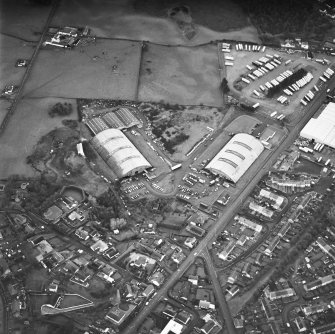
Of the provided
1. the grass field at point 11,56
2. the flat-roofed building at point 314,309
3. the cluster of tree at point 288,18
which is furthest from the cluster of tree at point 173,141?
the cluster of tree at point 288,18

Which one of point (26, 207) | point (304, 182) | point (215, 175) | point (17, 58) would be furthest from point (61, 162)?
point (304, 182)

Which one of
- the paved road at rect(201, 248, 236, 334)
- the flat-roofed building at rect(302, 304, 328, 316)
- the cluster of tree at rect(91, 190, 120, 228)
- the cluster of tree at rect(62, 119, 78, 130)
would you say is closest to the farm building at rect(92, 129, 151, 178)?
the cluster of tree at rect(91, 190, 120, 228)

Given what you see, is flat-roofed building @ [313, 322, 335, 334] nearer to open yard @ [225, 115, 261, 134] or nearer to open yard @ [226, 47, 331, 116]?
open yard @ [225, 115, 261, 134]

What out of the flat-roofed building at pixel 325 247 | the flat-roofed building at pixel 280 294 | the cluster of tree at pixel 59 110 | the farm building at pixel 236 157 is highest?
the cluster of tree at pixel 59 110

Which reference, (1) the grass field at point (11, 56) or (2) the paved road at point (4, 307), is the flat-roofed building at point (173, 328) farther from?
(1) the grass field at point (11, 56)

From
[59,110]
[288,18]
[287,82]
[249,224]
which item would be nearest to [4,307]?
[249,224]

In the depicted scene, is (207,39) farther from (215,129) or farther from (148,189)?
(148,189)

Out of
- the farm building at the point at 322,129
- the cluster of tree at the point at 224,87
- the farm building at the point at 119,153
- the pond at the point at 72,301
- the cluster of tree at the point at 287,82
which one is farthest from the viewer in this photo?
the cluster of tree at the point at 287,82

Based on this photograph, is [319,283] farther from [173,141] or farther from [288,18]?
[288,18]
